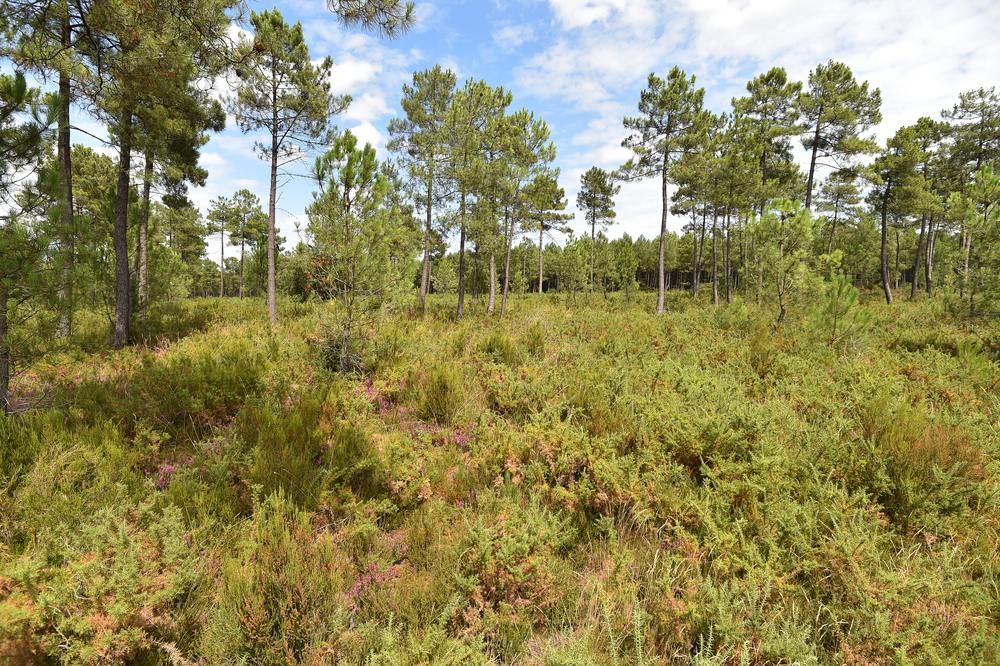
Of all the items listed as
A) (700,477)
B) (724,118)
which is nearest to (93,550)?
(700,477)

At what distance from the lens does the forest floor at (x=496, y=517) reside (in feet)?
7.34

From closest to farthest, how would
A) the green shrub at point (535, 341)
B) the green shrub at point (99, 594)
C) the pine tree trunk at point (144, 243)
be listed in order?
the green shrub at point (99, 594)
the green shrub at point (535, 341)
the pine tree trunk at point (144, 243)

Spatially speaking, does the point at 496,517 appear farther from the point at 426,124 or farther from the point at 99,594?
the point at 426,124

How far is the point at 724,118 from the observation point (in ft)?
60.0

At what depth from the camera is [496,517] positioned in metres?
3.27

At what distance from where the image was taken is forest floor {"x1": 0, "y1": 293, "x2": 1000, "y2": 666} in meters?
2.24

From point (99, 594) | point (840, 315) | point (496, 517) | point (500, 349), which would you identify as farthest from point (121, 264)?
point (840, 315)

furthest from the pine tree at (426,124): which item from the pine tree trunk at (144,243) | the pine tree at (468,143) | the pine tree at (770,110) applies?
the pine tree at (770,110)

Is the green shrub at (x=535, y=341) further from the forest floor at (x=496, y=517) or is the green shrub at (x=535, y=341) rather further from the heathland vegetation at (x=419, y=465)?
the forest floor at (x=496, y=517)

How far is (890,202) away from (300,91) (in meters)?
32.2

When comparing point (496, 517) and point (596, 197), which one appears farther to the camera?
point (596, 197)

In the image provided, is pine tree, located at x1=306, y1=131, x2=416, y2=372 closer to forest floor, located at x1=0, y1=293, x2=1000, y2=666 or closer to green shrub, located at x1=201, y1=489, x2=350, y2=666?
forest floor, located at x1=0, y1=293, x2=1000, y2=666

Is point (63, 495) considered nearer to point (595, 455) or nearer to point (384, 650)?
point (384, 650)

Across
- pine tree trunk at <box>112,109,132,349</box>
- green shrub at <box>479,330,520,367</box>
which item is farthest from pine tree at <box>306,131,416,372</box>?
pine tree trunk at <box>112,109,132,349</box>
